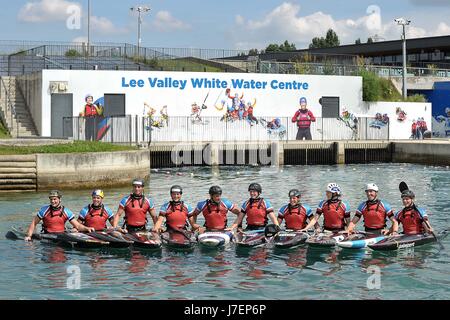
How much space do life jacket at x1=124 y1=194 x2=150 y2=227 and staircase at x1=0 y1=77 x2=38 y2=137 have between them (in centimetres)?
3079

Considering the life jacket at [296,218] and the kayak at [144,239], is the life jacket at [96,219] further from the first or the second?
the life jacket at [296,218]

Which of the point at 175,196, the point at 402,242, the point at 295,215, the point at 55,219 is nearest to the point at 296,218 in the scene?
the point at 295,215

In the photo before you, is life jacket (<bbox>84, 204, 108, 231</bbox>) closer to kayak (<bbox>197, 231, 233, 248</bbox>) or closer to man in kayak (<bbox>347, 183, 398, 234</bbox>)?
kayak (<bbox>197, 231, 233, 248</bbox>)

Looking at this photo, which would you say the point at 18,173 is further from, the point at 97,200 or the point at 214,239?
the point at 214,239

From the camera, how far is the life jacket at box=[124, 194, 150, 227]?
71.6 feet

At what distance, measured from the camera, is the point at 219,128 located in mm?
55469

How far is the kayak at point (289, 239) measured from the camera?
20719 mm

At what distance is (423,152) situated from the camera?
53.7m

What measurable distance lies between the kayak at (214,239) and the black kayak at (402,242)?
3.80 meters

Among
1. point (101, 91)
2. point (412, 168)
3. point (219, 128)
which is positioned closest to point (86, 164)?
point (101, 91)

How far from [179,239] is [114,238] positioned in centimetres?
172

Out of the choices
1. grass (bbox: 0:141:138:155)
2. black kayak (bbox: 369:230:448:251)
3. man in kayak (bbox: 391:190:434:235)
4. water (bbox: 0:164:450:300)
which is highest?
grass (bbox: 0:141:138:155)

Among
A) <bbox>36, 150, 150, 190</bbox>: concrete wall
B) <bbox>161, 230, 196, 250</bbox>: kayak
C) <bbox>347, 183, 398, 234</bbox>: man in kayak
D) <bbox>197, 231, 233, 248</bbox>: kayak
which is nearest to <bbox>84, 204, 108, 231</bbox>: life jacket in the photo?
<bbox>161, 230, 196, 250</bbox>: kayak

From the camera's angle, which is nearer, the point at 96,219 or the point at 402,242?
the point at 402,242
